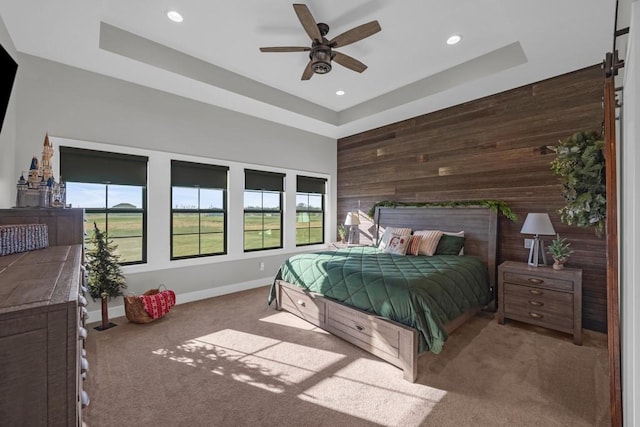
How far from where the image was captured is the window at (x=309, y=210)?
543 cm

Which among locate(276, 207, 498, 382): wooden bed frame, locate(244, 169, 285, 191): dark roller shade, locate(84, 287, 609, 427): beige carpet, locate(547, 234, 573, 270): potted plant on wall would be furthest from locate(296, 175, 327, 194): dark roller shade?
locate(547, 234, 573, 270): potted plant on wall

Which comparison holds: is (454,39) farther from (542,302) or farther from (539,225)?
(542,302)

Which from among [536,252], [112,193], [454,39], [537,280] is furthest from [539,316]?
[112,193]

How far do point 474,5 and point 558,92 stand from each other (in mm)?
1644

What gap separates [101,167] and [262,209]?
7.46 feet

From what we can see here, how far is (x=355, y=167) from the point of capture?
5629 millimetres

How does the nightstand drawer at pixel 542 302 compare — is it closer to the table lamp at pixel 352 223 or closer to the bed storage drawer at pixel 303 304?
the bed storage drawer at pixel 303 304

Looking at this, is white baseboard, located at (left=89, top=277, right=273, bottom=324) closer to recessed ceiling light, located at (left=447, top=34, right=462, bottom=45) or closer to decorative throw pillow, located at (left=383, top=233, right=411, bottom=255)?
decorative throw pillow, located at (left=383, top=233, right=411, bottom=255)

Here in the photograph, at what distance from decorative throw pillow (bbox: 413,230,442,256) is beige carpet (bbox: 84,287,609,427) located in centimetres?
100

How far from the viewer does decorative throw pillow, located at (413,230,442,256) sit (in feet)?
12.3

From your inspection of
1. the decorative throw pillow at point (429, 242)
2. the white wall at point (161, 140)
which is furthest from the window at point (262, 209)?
the decorative throw pillow at point (429, 242)

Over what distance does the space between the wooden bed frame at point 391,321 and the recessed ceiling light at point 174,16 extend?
302 cm

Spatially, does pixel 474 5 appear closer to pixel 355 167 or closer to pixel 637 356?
pixel 637 356

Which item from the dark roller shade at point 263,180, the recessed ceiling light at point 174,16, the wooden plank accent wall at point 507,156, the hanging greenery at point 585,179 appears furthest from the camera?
the dark roller shade at point 263,180
